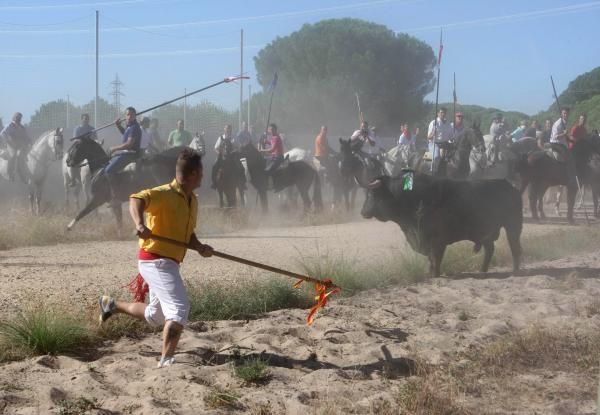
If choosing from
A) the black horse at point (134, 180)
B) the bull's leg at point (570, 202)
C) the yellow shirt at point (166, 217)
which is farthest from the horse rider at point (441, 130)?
the yellow shirt at point (166, 217)

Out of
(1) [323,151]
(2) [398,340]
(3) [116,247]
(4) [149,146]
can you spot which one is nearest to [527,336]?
(2) [398,340]

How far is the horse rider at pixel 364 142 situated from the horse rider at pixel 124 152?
702 cm

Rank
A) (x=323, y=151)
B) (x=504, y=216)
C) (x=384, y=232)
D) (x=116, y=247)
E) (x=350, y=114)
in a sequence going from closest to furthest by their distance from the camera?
(x=504, y=216)
(x=116, y=247)
(x=384, y=232)
(x=323, y=151)
(x=350, y=114)

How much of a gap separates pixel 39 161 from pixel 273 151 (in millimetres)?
5848

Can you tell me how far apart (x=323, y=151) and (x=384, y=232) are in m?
7.41

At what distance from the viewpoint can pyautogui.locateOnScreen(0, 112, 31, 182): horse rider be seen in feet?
71.9

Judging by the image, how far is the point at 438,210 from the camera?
11.7 m

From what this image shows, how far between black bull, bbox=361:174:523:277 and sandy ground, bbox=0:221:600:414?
1.95 feet

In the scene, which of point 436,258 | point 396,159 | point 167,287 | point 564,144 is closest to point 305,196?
point 396,159

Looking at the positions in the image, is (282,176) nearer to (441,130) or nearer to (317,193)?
(317,193)

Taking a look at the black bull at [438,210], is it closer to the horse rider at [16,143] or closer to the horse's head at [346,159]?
the horse's head at [346,159]

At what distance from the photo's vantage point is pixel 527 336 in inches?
314

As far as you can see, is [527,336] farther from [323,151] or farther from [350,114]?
[350,114]

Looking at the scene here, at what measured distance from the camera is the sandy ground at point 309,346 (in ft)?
20.4
